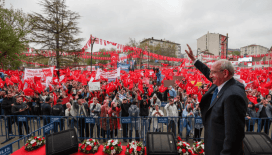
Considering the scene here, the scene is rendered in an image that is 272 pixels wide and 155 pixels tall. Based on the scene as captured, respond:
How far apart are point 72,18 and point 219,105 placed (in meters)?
27.6

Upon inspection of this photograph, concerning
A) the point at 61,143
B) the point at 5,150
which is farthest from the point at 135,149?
the point at 5,150

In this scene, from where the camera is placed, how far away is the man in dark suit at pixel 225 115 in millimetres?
1428

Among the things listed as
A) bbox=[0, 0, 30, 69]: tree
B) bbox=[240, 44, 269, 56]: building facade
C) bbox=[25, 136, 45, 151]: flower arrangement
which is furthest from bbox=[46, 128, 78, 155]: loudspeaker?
bbox=[240, 44, 269, 56]: building facade

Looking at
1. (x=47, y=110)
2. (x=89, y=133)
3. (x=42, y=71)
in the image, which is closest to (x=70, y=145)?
(x=89, y=133)

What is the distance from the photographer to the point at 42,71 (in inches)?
447

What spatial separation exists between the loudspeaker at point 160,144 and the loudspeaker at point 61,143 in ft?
6.78

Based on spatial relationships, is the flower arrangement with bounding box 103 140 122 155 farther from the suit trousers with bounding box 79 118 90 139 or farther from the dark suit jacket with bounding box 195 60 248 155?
the suit trousers with bounding box 79 118 90 139

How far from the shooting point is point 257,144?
3.33 m

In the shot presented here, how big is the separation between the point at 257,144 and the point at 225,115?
292 cm

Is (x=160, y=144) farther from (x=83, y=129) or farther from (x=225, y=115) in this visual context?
(x=83, y=129)

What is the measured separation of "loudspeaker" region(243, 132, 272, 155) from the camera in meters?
3.19

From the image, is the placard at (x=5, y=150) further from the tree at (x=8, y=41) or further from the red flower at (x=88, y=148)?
the tree at (x=8, y=41)

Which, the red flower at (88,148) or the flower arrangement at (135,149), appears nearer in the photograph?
the flower arrangement at (135,149)

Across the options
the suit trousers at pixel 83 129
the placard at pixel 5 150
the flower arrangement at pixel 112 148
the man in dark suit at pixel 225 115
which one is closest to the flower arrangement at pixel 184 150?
the flower arrangement at pixel 112 148
